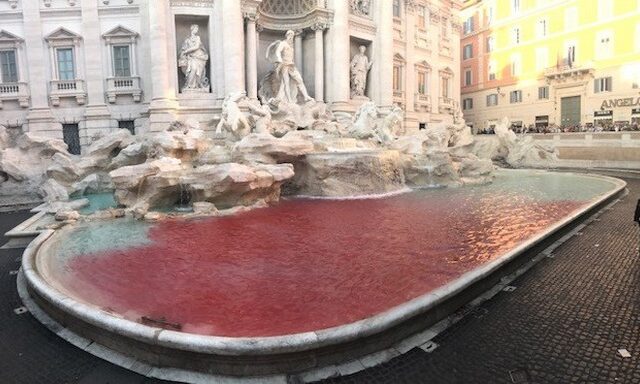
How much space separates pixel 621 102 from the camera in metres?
27.4

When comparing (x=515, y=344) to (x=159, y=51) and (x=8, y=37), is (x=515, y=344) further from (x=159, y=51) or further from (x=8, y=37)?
(x=8, y=37)

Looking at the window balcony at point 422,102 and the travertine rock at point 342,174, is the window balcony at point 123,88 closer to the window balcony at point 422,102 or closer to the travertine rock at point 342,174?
the travertine rock at point 342,174

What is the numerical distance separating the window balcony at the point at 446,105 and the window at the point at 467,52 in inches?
450

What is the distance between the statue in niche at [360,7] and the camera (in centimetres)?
2180

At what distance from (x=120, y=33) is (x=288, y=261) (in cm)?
1714

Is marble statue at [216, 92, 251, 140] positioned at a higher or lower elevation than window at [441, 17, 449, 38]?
lower

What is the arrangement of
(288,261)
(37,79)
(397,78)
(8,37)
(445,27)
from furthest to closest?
(445,27)
(397,78)
(37,79)
(8,37)
(288,261)

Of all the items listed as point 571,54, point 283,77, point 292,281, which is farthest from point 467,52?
point 292,281

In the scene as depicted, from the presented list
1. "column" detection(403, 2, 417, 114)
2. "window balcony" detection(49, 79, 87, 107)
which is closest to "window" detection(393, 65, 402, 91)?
"column" detection(403, 2, 417, 114)

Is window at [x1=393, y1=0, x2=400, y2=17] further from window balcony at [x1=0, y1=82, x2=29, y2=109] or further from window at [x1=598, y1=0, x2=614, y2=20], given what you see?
window balcony at [x1=0, y1=82, x2=29, y2=109]

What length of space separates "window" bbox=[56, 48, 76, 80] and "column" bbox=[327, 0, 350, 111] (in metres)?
11.8

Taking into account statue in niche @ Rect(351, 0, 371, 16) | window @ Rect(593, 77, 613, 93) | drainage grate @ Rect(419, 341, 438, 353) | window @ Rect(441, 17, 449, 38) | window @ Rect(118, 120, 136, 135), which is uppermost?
window @ Rect(441, 17, 449, 38)

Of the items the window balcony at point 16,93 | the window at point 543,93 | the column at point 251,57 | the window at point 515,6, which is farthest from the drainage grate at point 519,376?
the window at point 515,6

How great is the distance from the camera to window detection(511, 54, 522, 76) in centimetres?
3356
